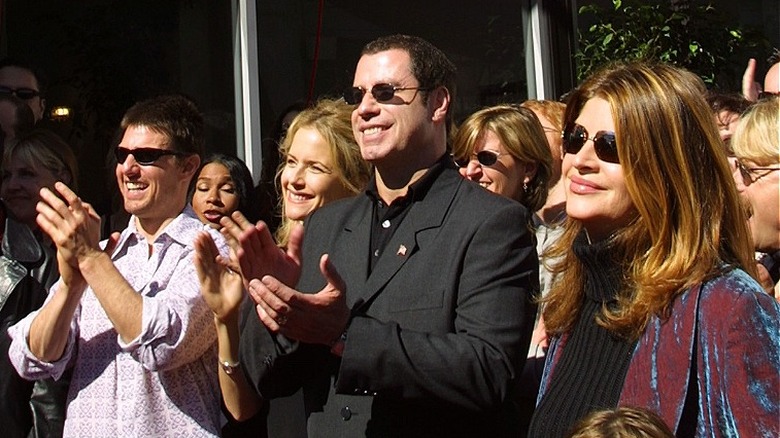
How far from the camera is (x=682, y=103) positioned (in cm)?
251

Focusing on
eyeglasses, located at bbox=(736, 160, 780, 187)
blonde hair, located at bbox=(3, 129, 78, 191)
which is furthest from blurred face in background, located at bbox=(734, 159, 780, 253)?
blonde hair, located at bbox=(3, 129, 78, 191)

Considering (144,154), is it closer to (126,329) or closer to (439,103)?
(126,329)

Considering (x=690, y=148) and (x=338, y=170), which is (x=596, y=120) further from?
(x=338, y=170)

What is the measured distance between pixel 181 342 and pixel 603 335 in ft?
4.99

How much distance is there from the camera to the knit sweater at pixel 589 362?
2502 mm

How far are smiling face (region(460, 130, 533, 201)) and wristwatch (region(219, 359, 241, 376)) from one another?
1269 millimetres

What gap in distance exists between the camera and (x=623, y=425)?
7.32 ft

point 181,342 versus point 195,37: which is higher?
Answer: point 195,37

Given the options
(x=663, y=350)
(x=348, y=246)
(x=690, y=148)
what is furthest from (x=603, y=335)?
(x=348, y=246)

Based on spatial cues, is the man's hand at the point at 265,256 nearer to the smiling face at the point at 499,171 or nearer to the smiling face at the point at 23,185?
the smiling face at the point at 499,171

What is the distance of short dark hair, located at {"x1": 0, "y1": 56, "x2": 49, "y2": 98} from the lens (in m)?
5.90

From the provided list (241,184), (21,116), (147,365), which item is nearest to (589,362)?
(147,365)

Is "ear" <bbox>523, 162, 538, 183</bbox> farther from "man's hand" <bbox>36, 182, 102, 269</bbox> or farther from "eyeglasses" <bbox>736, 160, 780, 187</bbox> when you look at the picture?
"man's hand" <bbox>36, 182, 102, 269</bbox>

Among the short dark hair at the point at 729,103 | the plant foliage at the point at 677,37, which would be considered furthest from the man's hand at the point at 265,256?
the plant foliage at the point at 677,37
